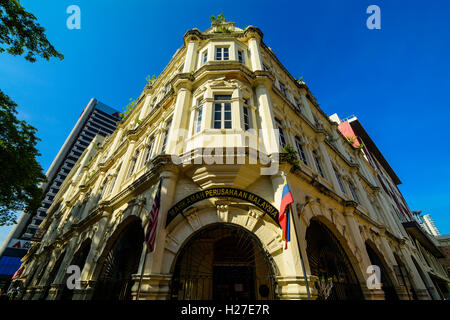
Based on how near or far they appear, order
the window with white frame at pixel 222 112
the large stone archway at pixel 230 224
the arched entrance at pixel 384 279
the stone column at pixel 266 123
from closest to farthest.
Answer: the large stone archway at pixel 230 224, the stone column at pixel 266 123, the window with white frame at pixel 222 112, the arched entrance at pixel 384 279

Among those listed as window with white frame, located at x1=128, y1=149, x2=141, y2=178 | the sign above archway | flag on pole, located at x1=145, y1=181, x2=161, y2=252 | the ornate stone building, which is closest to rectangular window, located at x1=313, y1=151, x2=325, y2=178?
the ornate stone building

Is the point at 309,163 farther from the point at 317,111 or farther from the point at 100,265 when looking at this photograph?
the point at 100,265

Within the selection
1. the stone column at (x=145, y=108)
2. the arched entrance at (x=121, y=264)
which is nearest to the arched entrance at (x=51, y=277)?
the arched entrance at (x=121, y=264)

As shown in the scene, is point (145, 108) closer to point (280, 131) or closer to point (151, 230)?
point (280, 131)

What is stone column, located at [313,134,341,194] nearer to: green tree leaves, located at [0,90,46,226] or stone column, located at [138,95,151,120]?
stone column, located at [138,95,151,120]

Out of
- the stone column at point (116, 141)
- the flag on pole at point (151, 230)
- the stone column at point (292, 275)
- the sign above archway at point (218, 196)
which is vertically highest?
the stone column at point (116, 141)

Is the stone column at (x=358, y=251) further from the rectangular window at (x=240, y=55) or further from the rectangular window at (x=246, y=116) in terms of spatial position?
the rectangular window at (x=240, y=55)

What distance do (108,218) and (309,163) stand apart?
457 inches

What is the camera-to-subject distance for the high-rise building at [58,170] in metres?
58.4

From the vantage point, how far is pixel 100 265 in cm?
956

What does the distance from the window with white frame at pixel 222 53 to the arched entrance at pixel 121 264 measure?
1018 cm
